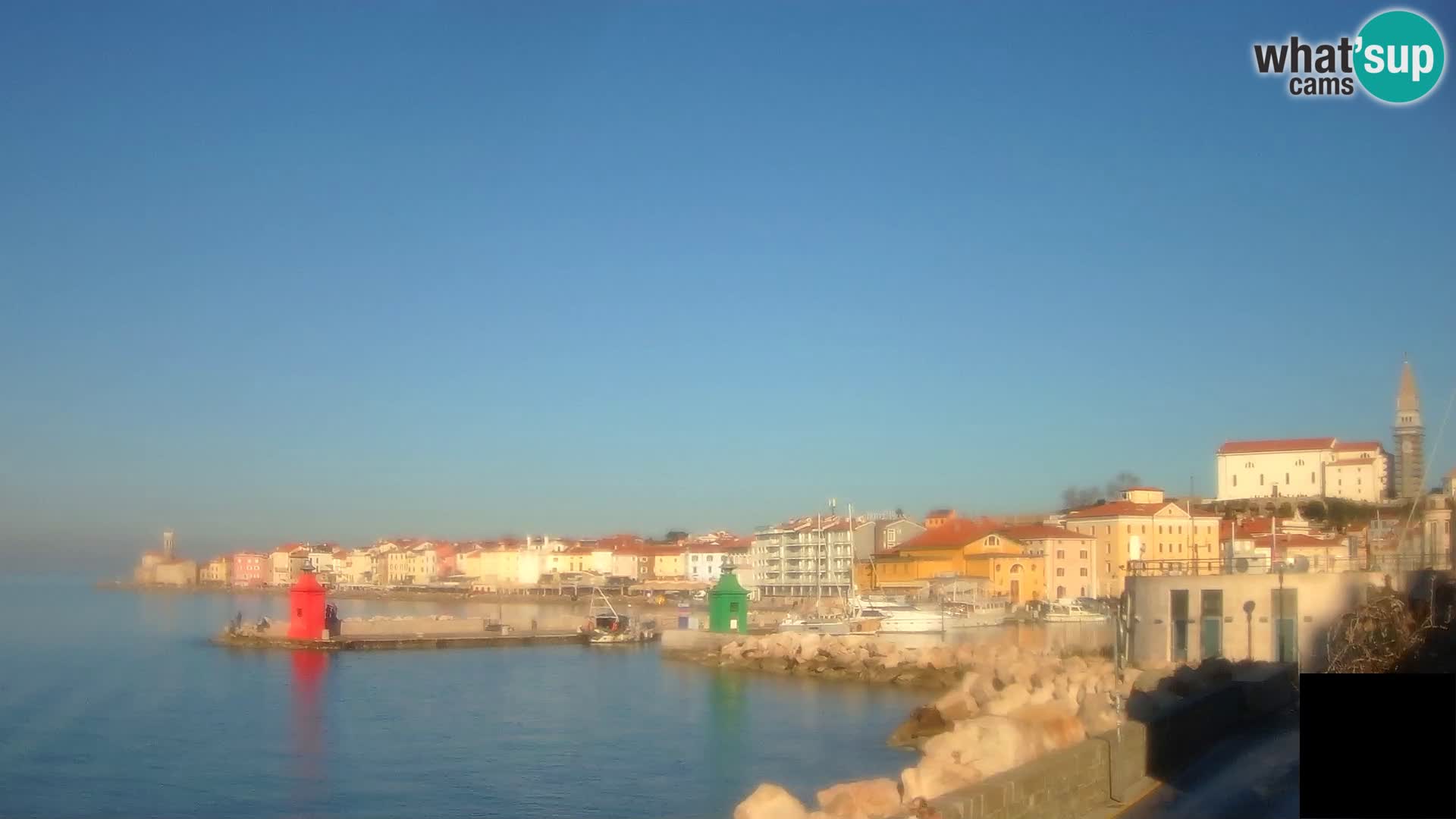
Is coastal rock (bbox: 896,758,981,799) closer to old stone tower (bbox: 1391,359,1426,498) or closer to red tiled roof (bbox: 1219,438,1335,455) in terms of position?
old stone tower (bbox: 1391,359,1426,498)

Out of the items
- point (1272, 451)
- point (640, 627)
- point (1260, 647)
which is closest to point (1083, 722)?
point (1260, 647)

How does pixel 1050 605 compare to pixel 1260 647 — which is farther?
pixel 1050 605

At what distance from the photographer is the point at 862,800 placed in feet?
28.0

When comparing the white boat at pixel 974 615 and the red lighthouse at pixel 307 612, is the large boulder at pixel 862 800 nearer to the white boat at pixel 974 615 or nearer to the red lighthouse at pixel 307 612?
the white boat at pixel 974 615

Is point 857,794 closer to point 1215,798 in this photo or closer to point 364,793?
point 1215,798

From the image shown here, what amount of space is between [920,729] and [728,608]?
16740mm

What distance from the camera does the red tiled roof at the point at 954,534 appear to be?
39.4m

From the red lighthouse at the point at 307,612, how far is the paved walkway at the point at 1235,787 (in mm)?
29223

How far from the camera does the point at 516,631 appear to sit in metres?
36.8

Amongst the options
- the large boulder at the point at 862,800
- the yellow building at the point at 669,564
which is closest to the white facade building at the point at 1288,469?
the large boulder at the point at 862,800

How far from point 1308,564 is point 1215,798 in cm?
1086

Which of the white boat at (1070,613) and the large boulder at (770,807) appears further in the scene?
the white boat at (1070,613)

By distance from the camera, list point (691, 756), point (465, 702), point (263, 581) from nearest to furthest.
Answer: point (691, 756) → point (465, 702) → point (263, 581)

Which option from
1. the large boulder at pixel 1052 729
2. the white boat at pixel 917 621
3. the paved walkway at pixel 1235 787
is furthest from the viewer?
the white boat at pixel 917 621
